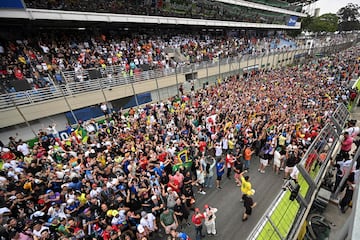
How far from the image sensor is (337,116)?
8.25 meters

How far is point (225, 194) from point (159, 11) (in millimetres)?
20703

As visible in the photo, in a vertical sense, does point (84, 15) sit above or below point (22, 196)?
above

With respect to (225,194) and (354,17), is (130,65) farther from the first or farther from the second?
(354,17)

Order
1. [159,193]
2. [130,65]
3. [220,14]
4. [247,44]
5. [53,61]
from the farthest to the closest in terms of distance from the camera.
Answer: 1. [247,44]
2. [220,14]
3. [130,65]
4. [53,61]
5. [159,193]

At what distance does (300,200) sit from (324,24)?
78.3m

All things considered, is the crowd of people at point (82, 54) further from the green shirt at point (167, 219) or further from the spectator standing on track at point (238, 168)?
the spectator standing on track at point (238, 168)

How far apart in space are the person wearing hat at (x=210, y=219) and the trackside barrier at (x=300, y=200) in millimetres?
1410

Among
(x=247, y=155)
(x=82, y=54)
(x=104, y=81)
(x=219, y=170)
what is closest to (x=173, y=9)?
(x=82, y=54)

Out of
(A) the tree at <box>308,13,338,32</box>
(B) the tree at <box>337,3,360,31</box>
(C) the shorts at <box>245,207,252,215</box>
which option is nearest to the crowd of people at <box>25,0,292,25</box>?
(C) the shorts at <box>245,207,252,215</box>

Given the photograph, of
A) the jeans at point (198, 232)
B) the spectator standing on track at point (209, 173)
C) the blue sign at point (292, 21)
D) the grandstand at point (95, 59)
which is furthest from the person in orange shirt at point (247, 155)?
the blue sign at point (292, 21)

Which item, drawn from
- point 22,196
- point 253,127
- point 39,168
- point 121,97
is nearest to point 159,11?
point 121,97

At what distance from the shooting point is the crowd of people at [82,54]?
445 inches

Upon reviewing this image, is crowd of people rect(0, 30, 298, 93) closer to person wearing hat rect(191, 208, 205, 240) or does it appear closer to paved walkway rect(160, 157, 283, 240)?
paved walkway rect(160, 157, 283, 240)

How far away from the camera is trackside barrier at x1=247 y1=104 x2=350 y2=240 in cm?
392
